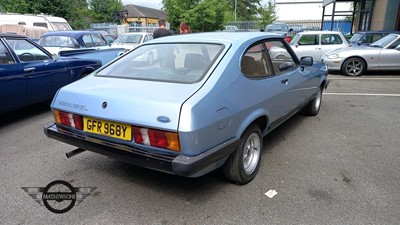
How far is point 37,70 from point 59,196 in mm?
3217

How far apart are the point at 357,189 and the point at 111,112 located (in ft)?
8.12

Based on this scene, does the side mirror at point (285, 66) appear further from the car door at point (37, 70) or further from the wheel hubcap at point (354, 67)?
the wheel hubcap at point (354, 67)

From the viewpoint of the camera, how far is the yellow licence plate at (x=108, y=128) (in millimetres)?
2631

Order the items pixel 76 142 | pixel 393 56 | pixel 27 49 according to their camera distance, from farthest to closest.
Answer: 1. pixel 393 56
2. pixel 27 49
3. pixel 76 142

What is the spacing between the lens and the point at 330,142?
14.2 ft

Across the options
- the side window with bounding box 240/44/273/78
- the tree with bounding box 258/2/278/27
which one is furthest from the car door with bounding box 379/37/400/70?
the tree with bounding box 258/2/278/27

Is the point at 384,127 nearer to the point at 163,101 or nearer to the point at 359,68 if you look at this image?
the point at 163,101

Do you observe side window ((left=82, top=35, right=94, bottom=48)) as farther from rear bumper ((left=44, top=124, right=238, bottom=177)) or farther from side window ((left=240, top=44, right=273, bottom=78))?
side window ((left=240, top=44, right=273, bottom=78))

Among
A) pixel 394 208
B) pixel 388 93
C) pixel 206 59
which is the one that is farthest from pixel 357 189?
pixel 388 93

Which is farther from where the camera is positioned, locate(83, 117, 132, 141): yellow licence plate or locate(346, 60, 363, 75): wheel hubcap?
locate(346, 60, 363, 75): wheel hubcap

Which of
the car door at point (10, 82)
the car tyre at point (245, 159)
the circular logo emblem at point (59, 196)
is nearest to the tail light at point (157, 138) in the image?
the car tyre at point (245, 159)

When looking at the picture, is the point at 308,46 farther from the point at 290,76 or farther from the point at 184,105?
the point at 184,105

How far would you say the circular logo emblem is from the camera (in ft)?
9.25

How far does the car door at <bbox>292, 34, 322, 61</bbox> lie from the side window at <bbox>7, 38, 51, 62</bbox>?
326 inches
